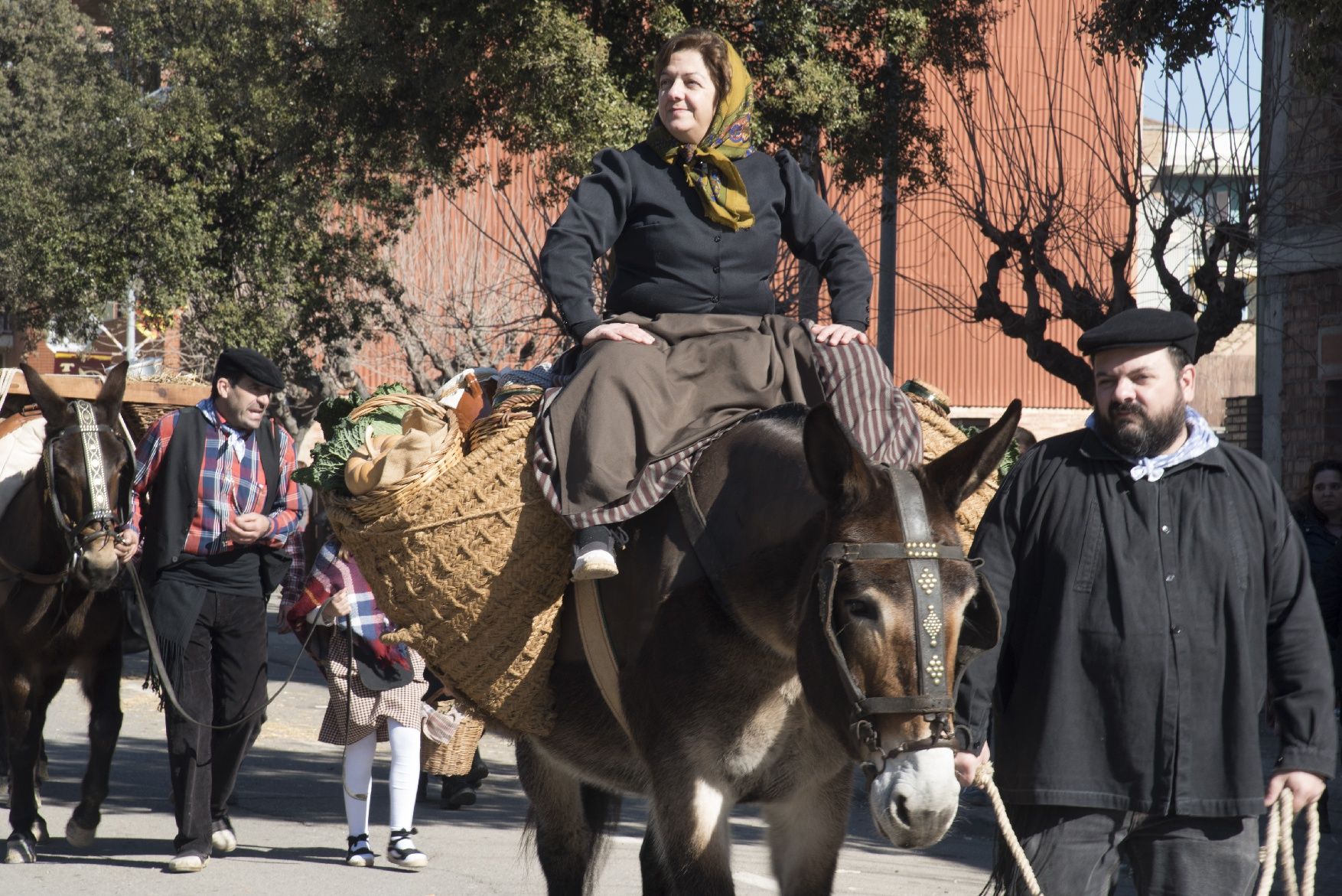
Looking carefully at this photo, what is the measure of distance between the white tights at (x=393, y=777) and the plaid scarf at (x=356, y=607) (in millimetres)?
331

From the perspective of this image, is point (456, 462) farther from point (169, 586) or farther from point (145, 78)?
point (145, 78)

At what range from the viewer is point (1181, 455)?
3.71 m

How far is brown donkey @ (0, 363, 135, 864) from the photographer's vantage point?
7.32 metres

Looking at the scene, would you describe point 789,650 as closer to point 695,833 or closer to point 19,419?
point 695,833

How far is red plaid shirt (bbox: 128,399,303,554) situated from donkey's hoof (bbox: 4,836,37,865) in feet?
5.08

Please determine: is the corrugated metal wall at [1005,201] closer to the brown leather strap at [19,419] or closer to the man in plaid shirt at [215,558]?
the man in plaid shirt at [215,558]

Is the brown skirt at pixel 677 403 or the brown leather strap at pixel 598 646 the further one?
the brown leather strap at pixel 598 646

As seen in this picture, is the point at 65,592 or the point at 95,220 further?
the point at 95,220

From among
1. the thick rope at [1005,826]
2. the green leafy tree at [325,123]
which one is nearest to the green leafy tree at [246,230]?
the green leafy tree at [325,123]

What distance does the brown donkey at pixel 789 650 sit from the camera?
10.2 feet

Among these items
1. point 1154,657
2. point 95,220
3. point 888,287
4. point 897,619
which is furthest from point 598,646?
point 95,220

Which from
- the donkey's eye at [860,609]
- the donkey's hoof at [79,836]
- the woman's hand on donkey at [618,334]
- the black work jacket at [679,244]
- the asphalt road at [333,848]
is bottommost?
the asphalt road at [333,848]

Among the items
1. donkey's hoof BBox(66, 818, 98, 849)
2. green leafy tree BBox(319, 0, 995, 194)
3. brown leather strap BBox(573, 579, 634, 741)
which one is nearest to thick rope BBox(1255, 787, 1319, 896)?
brown leather strap BBox(573, 579, 634, 741)

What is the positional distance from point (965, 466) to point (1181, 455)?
64 centimetres
